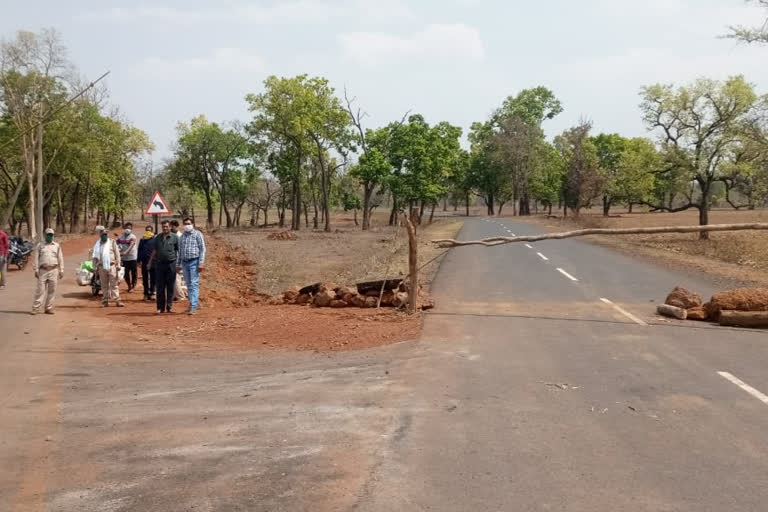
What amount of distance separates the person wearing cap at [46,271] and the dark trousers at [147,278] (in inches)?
99.2

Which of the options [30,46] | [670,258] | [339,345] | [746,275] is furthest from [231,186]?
[339,345]

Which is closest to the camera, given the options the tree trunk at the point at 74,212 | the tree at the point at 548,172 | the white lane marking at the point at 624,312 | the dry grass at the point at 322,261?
the white lane marking at the point at 624,312

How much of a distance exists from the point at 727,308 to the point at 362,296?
21.8 feet

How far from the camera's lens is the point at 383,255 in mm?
26438

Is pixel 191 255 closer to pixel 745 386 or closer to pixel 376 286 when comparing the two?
pixel 376 286

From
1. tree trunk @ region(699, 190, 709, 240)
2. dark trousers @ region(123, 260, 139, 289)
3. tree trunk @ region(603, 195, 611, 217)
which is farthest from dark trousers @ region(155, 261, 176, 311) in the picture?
tree trunk @ region(603, 195, 611, 217)

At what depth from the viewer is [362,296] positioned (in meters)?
13.0

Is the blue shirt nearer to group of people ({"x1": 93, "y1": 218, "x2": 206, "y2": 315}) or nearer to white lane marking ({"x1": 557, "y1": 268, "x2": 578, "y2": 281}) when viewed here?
group of people ({"x1": 93, "y1": 218, "x2": 206, "y2": 315})

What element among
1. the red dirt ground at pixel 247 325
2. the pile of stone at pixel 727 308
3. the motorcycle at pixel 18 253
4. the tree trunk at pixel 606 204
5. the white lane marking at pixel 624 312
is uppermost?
the tree trunk at pixel 606 204

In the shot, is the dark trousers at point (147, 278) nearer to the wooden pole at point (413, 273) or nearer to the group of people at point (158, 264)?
the group of people at point (158, 264)

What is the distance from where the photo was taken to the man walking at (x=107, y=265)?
45.3ft

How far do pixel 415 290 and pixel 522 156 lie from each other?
6975 centimetres

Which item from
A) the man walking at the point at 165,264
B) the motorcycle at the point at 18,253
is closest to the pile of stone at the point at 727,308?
the man walking at the point at 165,264

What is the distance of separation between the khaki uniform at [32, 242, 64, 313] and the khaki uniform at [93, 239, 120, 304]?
Answer: 121 cm
